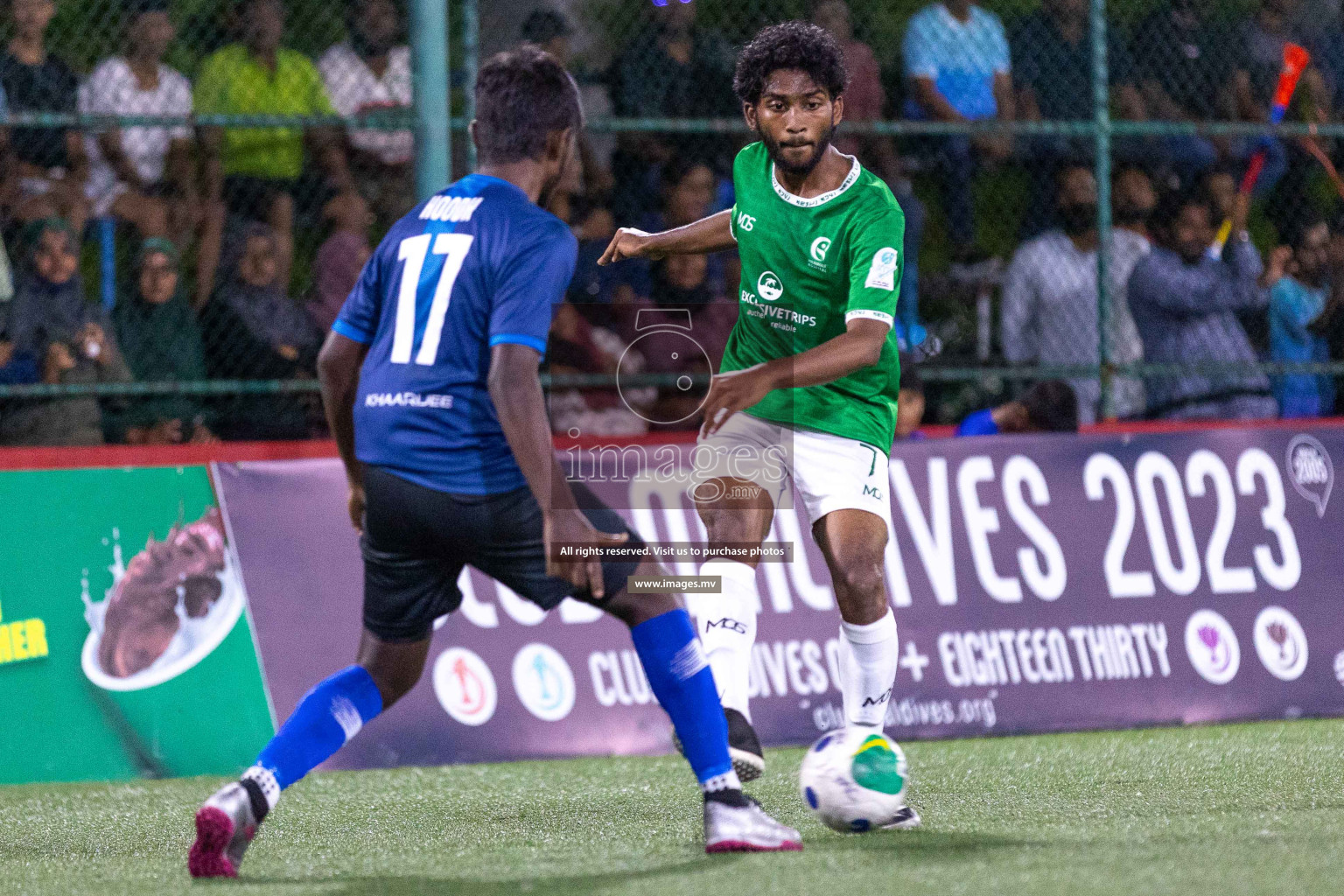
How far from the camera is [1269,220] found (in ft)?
32.1

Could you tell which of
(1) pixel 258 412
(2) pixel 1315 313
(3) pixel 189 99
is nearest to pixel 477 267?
(1) pixel 258 412

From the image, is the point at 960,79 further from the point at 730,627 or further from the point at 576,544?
the point at 576,544

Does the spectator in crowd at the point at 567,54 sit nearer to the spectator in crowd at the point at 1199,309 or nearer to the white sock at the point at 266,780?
the spectator in crowd at the point at 1199,309

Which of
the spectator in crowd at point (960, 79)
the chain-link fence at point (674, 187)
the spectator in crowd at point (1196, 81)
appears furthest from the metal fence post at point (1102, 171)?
the spectator in crowd at point (1196, 81)

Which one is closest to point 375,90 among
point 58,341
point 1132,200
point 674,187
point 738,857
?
point 674,187

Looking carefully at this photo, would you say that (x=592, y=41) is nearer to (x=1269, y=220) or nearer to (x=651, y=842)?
→ (x=1269, y=220)

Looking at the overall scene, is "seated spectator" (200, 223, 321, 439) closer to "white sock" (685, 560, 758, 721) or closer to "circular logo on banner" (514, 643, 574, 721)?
"circular logo on banner" (514, 643, 574, 721)

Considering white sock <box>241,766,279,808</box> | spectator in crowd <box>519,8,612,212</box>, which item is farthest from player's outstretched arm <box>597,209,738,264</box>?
spectator in crowd <box>519,8,612,212</box>

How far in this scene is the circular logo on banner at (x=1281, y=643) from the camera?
25.2 feet

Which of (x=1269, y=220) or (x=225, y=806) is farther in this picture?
(x=1269, y=220)

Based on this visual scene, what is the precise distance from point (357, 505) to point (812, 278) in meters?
1.53

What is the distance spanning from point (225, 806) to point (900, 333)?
17.7 feet

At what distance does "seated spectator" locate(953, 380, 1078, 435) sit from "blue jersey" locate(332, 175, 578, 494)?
432cm

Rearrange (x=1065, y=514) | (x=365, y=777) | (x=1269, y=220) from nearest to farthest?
1. (x=365, y=777)
2. (x=1065, y=514)
3. (x=1269, y=220)
